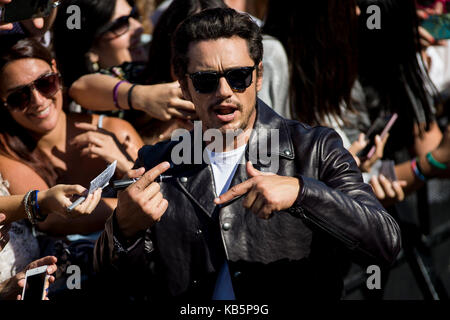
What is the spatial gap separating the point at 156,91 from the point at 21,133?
856 mm

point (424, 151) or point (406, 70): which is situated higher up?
point (406, 70)

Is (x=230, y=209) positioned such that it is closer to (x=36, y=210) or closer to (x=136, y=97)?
(x=36, y=210)

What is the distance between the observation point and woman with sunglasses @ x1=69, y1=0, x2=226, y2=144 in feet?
11.4

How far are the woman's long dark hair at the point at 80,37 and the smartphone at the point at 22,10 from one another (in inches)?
49.3

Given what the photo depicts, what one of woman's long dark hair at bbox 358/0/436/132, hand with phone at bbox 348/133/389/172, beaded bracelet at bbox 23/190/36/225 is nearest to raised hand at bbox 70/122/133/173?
beaded bracelet at bbox 23/190/36/225

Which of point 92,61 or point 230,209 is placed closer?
point 230,209

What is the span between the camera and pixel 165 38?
12.5 ft

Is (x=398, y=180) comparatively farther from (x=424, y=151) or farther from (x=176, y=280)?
(x=176, y=280)

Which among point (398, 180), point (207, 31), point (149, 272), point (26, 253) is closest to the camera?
point (207, 31)

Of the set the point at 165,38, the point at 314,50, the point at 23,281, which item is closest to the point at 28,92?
the point at 165,38

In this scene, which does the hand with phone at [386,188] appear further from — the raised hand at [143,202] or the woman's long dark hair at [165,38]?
the raised hand at [143,202]
